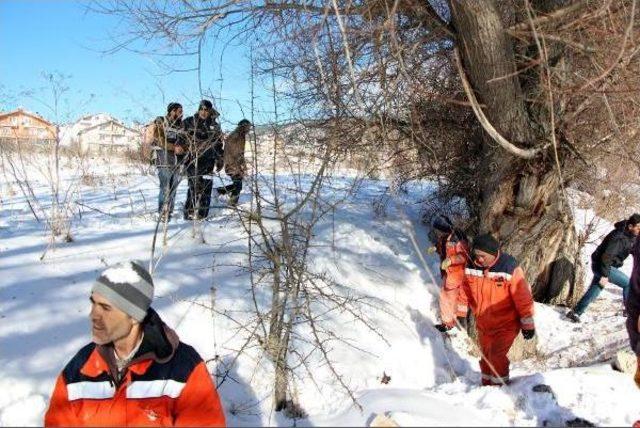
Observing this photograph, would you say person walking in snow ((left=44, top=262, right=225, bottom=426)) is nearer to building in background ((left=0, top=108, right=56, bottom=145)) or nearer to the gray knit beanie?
the gray knit beanie

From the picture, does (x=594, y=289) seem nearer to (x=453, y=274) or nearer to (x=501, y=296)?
(x=453, y=274)

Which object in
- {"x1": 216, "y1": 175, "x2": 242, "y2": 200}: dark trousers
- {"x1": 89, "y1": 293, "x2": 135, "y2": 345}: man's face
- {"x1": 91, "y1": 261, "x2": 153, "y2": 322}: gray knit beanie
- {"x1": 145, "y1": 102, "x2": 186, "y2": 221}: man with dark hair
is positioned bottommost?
{"x1": 89, "y1": 293, "x2": 135, "y2": 345}: man's face

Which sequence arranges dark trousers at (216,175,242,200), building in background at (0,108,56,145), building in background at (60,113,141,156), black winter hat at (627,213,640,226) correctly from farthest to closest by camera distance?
1. building in background at (60,113,141,156)
2. building in background at (0,108,56,145)
3. black winter hat at (627,213,640,226)
4. dark trousers at (216,175,242,200)

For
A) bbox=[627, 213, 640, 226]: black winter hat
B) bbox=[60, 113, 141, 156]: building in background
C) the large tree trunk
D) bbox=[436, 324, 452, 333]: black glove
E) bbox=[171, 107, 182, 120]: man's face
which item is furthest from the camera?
bbox=[60, 113, 141, 156]: building in background

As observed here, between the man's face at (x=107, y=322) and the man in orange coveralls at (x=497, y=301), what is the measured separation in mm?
3089

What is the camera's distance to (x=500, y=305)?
430 centimetres

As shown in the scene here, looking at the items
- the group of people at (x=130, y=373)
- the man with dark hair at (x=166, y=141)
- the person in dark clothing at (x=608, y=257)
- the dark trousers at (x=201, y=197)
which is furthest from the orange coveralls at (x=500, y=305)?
the man with dark hair at (x=166, y=141)

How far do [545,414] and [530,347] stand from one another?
236cm

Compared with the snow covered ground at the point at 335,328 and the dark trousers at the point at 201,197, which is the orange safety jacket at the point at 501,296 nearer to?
the snow covered ground at the point at 335,328

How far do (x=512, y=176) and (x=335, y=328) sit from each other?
2.42m

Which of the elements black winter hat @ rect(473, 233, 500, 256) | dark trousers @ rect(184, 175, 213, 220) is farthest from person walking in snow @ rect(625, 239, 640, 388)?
dark trousers @ rect(184, 175, 213, 220)

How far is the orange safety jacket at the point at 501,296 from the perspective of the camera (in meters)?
4.21

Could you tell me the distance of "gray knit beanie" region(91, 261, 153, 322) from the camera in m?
2.12

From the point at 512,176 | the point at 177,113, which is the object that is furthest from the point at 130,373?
the point at 177,113
